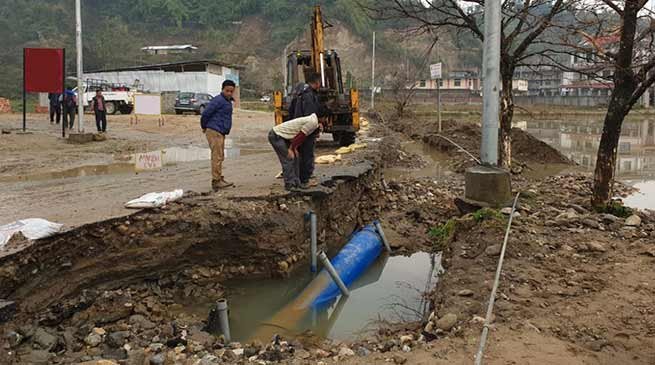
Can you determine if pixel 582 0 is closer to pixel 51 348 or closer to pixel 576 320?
pixel 576 320

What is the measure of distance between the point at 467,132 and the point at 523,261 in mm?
16519

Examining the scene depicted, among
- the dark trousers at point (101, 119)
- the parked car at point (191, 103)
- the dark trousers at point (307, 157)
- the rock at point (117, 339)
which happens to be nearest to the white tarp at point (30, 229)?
the rock at point (117, 339)

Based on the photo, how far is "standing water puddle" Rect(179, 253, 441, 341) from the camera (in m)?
6.25

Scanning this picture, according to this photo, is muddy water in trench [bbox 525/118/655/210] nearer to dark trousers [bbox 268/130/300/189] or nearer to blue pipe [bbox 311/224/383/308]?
blue pipe [bbox 311/224/383/308]

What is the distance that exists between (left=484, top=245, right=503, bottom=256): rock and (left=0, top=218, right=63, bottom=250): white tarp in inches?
191

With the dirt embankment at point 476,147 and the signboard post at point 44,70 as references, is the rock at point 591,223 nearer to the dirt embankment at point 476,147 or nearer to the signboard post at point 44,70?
the dirt embankment at point 476,147

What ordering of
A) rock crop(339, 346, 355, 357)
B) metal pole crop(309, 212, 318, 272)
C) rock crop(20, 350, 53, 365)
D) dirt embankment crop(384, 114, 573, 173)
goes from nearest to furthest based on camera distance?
rock crop(20, 350, 53, 365) → rock crop(339, 346, 355, 357) → metal pole crop(309, 212, 318, 272) → dirt embankment crop(384, 114, 573, 173)

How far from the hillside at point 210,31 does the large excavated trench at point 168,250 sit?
204 feet

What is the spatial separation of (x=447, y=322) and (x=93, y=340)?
127 inches

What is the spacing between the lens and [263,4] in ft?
308

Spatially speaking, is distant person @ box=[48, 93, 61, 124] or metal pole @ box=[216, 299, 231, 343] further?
distant person @ box=[48, 93, 61, 124]

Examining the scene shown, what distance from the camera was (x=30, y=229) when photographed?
5.55 m

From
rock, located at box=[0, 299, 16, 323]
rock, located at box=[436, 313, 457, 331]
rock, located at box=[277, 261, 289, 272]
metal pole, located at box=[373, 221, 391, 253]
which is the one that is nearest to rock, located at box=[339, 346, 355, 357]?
rock, located at box=[436, 313, 457, 331]

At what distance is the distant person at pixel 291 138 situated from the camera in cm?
766
